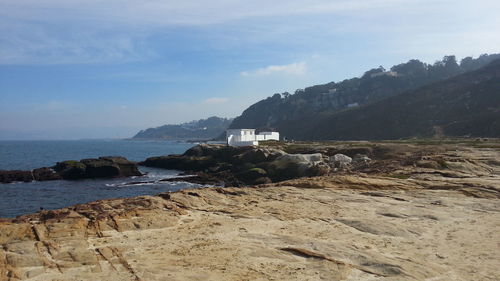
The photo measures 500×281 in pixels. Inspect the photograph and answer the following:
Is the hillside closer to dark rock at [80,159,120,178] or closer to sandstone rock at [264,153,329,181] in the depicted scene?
sandstone rock at [264,153,329,181]

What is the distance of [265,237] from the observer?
1384 cm

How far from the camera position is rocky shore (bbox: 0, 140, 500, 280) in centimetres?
1091

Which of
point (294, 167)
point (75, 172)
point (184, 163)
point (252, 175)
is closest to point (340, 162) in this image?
point (294, 167)

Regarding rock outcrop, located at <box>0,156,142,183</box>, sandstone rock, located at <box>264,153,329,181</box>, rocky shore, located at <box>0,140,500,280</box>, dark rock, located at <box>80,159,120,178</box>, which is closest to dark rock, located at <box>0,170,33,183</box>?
rock outcrop, located at <box>0,156,142,183</box>

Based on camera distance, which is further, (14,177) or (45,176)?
(45,176)

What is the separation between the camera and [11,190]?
4153 centimetres

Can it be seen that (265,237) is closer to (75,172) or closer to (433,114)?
(75,172)

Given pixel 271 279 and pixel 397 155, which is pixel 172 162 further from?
pixel 271 279

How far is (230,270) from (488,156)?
117 ft

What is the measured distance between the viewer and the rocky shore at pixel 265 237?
10.9m

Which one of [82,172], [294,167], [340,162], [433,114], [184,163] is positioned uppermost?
[433,114]

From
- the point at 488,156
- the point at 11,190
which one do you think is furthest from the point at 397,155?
the point at 11,190

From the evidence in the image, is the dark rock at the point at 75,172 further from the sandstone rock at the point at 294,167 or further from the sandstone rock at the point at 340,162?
the sandstone rock at the point at 340,162

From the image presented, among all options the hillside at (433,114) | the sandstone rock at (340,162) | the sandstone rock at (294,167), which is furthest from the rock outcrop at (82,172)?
the hillside at (433,114)
